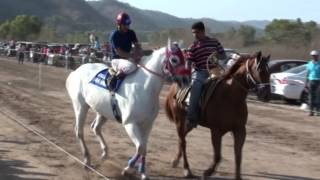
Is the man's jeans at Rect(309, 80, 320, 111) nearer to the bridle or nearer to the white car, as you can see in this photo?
the white car

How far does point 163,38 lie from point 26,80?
45.4 m

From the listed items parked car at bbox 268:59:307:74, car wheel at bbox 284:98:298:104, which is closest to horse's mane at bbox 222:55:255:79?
car wheel at bbox 284:98:298:104

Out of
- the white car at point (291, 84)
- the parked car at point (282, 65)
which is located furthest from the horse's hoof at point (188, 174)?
the parked car at point (282, 65)

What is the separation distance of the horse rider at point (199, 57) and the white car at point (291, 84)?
1305 centimetres

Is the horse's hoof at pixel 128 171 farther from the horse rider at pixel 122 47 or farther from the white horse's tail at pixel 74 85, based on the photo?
the white horse's tail at pixel 74 85

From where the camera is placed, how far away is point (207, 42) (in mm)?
10438

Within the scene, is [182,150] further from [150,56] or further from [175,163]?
[150,56]

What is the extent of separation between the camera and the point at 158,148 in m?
13.5

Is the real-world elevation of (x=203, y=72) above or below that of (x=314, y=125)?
above

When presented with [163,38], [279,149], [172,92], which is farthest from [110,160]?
[163,38]

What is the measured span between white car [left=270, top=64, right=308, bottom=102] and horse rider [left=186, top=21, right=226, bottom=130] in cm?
1305

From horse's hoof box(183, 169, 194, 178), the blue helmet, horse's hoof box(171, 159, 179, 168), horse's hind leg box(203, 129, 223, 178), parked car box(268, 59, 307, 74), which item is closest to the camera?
horse's hind leg box(203, 129, 223, 178)

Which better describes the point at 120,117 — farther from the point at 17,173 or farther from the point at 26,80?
the point at 26,80

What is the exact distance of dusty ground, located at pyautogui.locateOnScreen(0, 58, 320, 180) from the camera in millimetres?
10914
